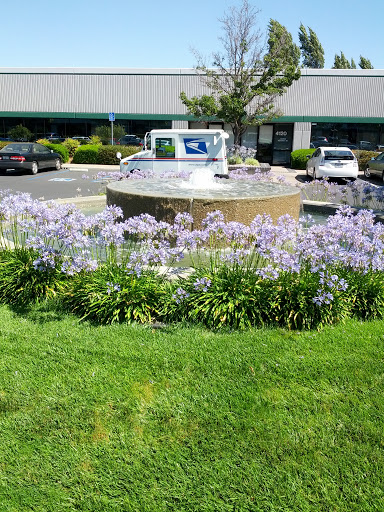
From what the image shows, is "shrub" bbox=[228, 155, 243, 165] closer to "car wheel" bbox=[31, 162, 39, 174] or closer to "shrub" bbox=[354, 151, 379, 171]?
"car wheel" bbox=[31, 162, 39, 174]

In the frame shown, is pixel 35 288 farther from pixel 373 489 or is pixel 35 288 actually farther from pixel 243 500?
pixel 373 489

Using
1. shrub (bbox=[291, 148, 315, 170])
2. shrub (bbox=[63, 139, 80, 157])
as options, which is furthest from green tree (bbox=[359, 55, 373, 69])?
shrub (bbox=[63, 139, 80, 157])

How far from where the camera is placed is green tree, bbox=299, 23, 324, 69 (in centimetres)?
6562

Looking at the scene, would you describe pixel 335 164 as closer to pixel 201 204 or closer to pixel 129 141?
pixel 129 141

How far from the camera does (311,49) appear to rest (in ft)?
217

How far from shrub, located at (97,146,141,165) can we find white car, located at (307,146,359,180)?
478 inches

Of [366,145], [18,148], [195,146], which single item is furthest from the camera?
[366,145]

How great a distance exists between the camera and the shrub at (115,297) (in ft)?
14.9

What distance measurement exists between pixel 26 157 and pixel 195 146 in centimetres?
912

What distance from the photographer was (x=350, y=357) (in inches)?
158

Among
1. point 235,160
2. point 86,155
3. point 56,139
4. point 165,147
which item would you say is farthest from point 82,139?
point 165,147

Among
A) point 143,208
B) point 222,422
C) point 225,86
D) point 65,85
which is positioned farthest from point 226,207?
point 65,85

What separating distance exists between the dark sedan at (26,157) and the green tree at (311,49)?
168 feet

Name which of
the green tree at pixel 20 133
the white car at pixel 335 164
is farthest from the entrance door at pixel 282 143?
the green tree at pixel 20 133
